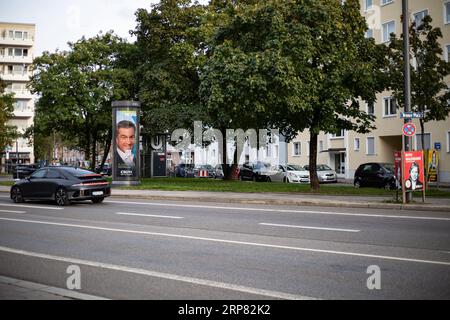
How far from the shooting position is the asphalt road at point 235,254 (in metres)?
5.68

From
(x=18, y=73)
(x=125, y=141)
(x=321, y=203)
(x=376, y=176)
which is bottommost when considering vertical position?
(x=321, y=203)

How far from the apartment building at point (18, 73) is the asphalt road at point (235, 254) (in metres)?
73.0

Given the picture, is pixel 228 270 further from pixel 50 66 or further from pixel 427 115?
pixel 50 66

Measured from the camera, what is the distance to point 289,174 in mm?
Answer: 36000

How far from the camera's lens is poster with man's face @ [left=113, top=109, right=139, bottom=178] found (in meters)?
27.6

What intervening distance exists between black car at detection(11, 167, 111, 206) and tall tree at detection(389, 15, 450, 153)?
14.1 meters

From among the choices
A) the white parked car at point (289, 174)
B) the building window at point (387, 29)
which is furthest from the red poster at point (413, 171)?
the building window at point (387, 29)

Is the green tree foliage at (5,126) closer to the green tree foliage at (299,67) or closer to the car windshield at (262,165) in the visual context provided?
the car windshield at (262,165)

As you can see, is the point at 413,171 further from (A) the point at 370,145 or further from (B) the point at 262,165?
(A) the point at 370,145

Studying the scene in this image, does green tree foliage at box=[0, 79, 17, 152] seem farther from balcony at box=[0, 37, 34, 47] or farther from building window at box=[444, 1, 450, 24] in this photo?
building window at box=[444, 1, 450, 24]

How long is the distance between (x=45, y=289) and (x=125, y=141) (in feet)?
74.1

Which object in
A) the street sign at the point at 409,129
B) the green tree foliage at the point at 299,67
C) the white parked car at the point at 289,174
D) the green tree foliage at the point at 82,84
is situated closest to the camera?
the street sign at the point at 409,129

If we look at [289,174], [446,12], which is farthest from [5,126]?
[446,12]

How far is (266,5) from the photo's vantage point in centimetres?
2136
